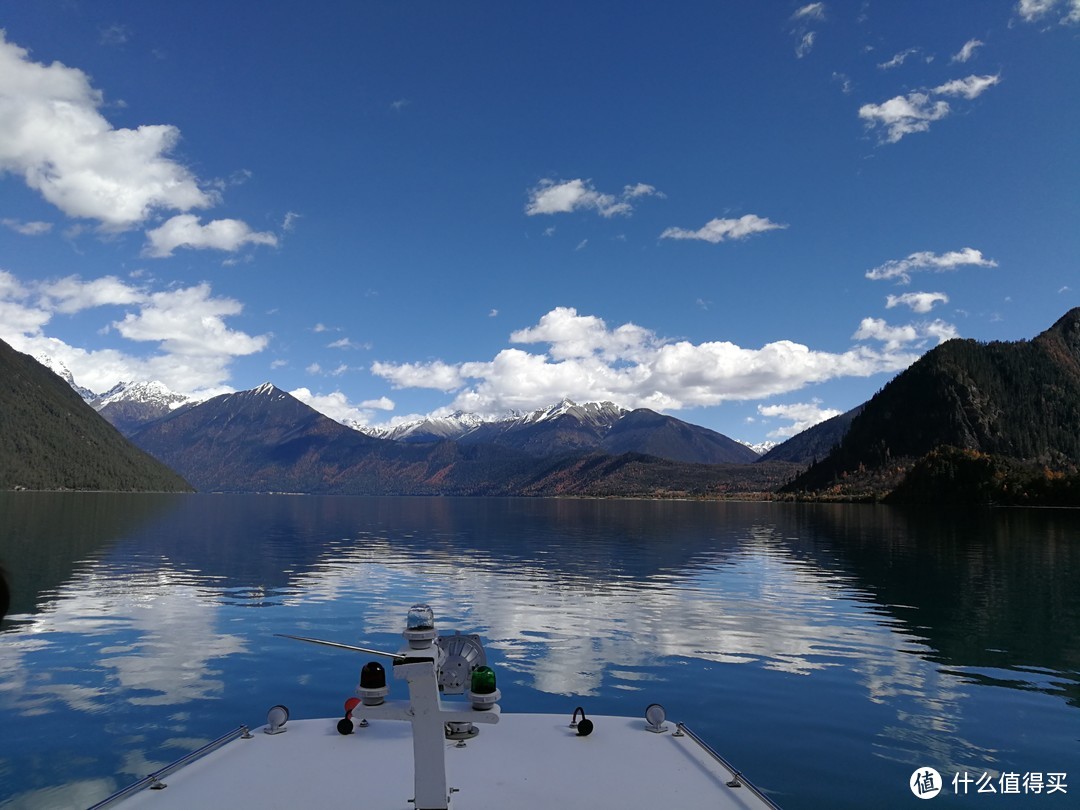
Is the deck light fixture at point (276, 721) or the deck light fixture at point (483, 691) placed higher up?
the deck light fixture at point (483, 691)

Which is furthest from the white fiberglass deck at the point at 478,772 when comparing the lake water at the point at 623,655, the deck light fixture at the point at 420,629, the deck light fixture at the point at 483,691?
the lake water at the point at 623,655

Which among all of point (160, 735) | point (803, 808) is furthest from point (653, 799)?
point (160, 735)

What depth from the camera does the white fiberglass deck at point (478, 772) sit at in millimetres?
11672

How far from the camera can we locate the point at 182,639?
120 ft

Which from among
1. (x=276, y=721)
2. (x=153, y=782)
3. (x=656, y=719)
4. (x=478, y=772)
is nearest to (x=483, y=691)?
(x=478, y=772)

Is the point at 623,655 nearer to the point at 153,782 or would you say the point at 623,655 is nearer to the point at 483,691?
the point at 483,691

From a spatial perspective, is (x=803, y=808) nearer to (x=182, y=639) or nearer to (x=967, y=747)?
(x=967, y=747)

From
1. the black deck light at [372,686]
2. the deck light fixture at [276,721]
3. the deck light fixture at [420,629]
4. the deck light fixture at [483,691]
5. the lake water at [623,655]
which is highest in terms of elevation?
the deck light fixture at [420,629]
